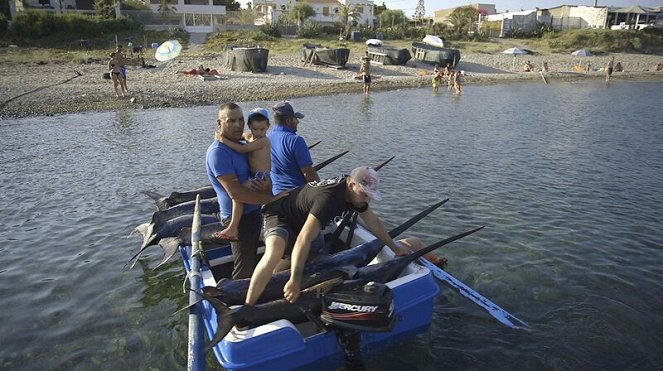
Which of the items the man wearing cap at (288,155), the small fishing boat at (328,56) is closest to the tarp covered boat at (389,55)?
the small fishing boat at (328,56)

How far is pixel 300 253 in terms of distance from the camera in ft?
15.7

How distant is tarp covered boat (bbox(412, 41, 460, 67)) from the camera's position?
4134 cm

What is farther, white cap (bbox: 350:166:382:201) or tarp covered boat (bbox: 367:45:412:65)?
tarp covered boat (bbox: 367:45:412:65)

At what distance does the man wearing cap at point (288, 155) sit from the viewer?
645 cm

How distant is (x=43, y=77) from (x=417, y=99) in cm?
2350

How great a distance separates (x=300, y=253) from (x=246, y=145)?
1773mm

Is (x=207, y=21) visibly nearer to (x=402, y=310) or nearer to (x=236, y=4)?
(x=236, y=4)

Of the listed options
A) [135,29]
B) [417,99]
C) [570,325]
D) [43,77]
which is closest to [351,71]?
[417,99]

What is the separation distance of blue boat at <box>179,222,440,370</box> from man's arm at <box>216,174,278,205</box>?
102cm

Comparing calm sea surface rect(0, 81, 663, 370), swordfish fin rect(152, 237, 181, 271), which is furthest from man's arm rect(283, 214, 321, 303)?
swordfish fin rect(152, 237, 181, 271)

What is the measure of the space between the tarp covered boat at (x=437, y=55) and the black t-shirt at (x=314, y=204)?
38916 millimetres

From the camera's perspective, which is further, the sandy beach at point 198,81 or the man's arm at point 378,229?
the sandy beach at point 198,81

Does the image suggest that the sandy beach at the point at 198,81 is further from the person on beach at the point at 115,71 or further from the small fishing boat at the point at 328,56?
the small fishing boat at the point at 328,56

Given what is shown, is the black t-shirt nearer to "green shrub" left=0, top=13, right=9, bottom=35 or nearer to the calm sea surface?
the calm sea surface
